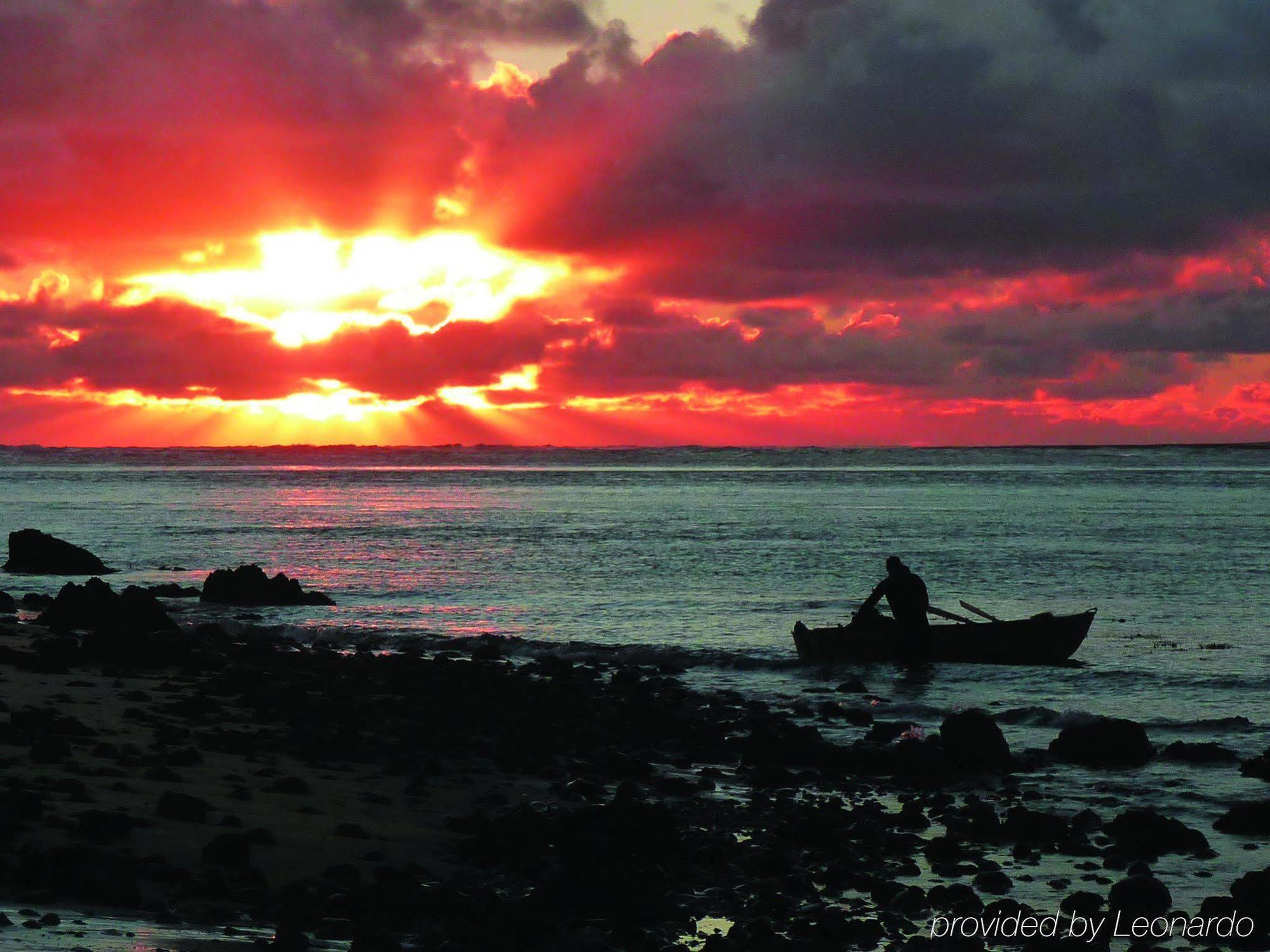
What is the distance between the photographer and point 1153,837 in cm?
1403

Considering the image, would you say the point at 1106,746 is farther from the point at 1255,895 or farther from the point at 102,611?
the point at 102,611

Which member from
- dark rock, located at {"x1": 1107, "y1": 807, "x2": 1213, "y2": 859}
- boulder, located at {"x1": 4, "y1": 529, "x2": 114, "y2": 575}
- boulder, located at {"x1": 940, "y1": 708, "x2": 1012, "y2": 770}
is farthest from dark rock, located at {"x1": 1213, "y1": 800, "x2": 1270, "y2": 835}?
boulder, located at {"x1": 4, "y1": 529, "x2": 114, "y2": 575}

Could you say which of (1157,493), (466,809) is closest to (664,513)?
(1157,493)

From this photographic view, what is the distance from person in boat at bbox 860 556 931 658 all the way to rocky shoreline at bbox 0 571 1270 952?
5.08m

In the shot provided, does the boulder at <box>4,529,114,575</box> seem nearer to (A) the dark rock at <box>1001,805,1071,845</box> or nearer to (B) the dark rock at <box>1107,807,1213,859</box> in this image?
(A) the dark rock at <box>1001,805,1071,845</box>

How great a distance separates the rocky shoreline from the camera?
1109 centimetres

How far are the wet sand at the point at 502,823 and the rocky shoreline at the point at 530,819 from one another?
0.04m

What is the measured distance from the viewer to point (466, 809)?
603 inches

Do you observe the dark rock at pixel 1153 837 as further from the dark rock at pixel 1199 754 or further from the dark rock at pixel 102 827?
the dark rock at pixel 102 827

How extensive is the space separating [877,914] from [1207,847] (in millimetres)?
4565

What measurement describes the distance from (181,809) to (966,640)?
19.3 meters

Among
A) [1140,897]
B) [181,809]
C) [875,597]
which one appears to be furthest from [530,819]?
[875,597]

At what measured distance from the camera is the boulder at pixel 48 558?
48.0m

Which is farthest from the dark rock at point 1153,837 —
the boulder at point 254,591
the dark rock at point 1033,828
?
the boulder at point 254,591
